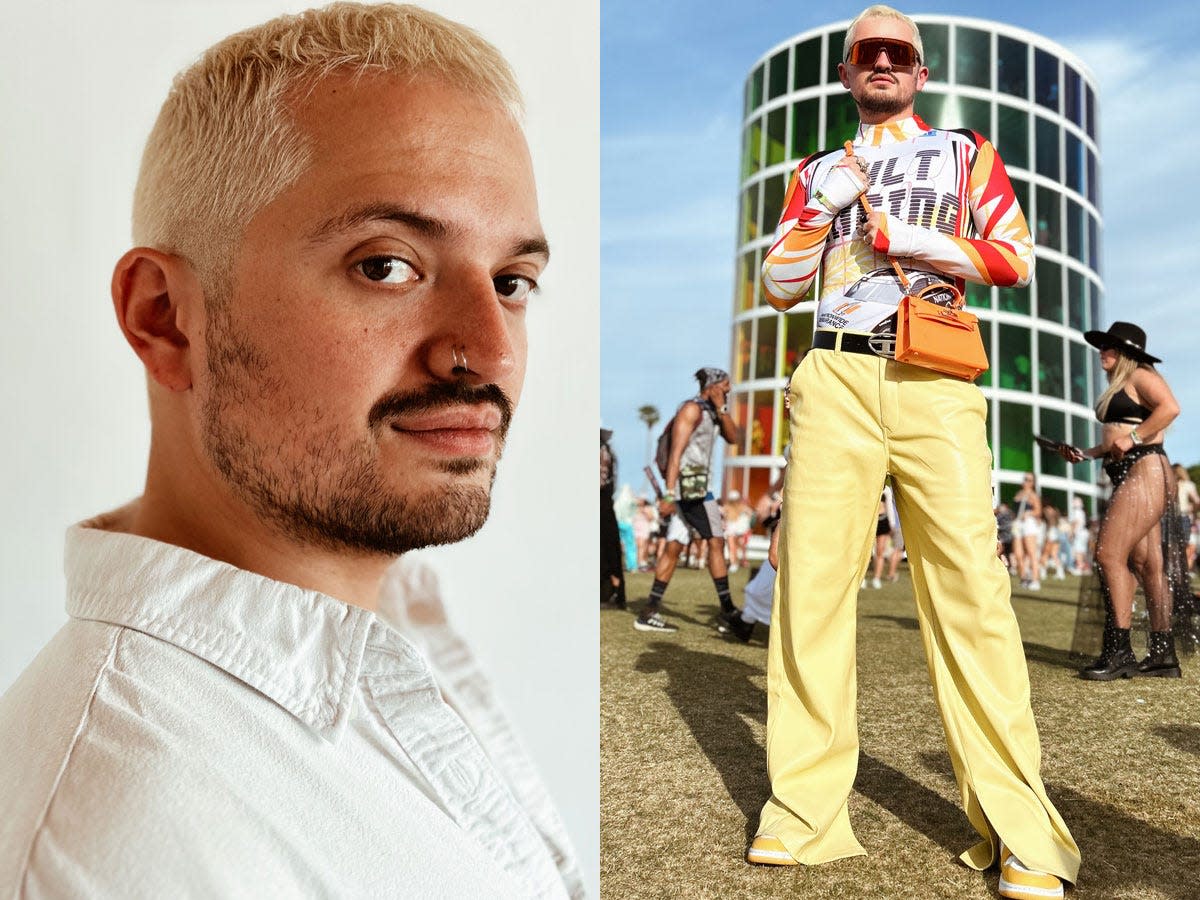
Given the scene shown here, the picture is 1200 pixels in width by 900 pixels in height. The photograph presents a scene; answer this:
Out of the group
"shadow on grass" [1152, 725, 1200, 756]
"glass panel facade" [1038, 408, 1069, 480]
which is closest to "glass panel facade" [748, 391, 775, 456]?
"glass panel facade" [1038, 408, 1069, 480]

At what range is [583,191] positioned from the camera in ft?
4.80

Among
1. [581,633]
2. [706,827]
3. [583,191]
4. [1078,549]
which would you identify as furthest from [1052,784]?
[1078,549]

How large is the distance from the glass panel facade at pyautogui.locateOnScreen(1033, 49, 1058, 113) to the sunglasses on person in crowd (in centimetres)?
2627

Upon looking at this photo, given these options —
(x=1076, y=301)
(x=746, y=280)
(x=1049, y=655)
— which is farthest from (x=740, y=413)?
(x=1049, y=655)

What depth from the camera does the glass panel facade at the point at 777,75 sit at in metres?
24.7

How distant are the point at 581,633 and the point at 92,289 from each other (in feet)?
2.39

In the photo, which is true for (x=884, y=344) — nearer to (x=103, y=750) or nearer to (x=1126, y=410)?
(x=103, y=750)

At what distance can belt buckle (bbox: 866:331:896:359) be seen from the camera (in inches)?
74.8

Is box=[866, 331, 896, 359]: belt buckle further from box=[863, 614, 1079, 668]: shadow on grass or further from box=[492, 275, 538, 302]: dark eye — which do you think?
box=[863, 614, 1079, 668]: shadow on grass

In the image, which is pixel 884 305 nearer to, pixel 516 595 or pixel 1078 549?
pixel 516 595

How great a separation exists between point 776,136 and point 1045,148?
6.35m

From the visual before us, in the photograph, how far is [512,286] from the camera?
1.02 metres

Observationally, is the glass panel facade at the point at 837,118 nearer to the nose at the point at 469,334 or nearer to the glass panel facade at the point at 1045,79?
the glass panel facade at the point at 1045,79

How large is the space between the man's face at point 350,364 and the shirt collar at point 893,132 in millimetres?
1284
